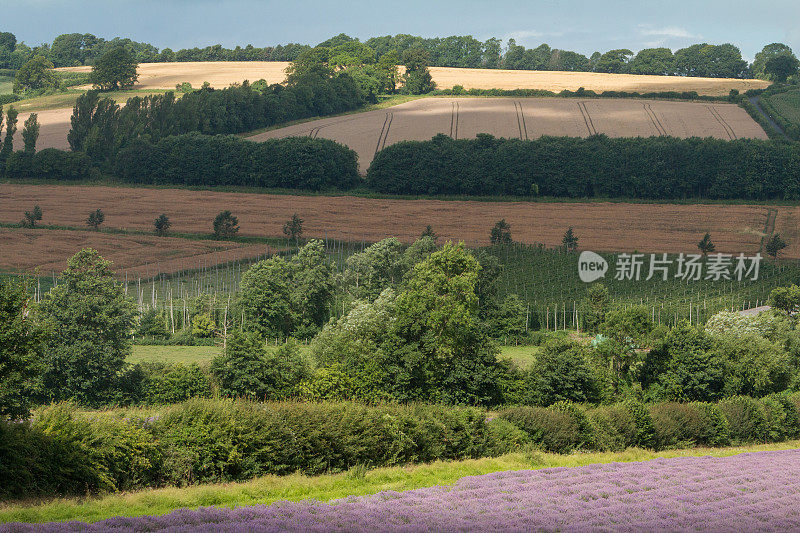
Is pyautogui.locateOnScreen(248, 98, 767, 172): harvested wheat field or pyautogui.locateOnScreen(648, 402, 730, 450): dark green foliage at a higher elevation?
pyautogui.locateOnScreen(248, 98, 767, 172): harvested wheat field

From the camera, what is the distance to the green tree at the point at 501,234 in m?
120

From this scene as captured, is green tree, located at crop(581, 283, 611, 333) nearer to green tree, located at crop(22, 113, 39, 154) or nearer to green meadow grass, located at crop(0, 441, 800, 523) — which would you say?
green meadow grass, located at crop(0, 441, 800, 523)

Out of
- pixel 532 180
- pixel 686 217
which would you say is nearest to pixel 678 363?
pixel 686 217

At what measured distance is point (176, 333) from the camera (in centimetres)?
8006

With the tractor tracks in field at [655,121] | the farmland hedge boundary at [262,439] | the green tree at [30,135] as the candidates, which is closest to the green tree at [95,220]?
the green tree at [30,135]

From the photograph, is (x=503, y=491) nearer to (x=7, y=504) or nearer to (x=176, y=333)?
(x=7, y=504)

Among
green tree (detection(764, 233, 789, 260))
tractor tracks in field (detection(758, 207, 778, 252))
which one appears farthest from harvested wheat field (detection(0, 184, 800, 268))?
green tree (detection(764, 233, 789, 260))

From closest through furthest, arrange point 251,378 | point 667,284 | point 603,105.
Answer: point 251,378, point 667,284, point 603,105

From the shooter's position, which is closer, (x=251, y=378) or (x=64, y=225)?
(x=251, y=378)

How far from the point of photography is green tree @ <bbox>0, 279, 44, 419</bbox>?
30281 millimetres

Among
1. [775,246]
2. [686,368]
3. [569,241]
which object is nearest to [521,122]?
[569,241]

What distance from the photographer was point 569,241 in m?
120

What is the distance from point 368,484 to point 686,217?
113 m

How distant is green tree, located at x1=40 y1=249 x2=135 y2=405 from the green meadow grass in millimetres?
26561
